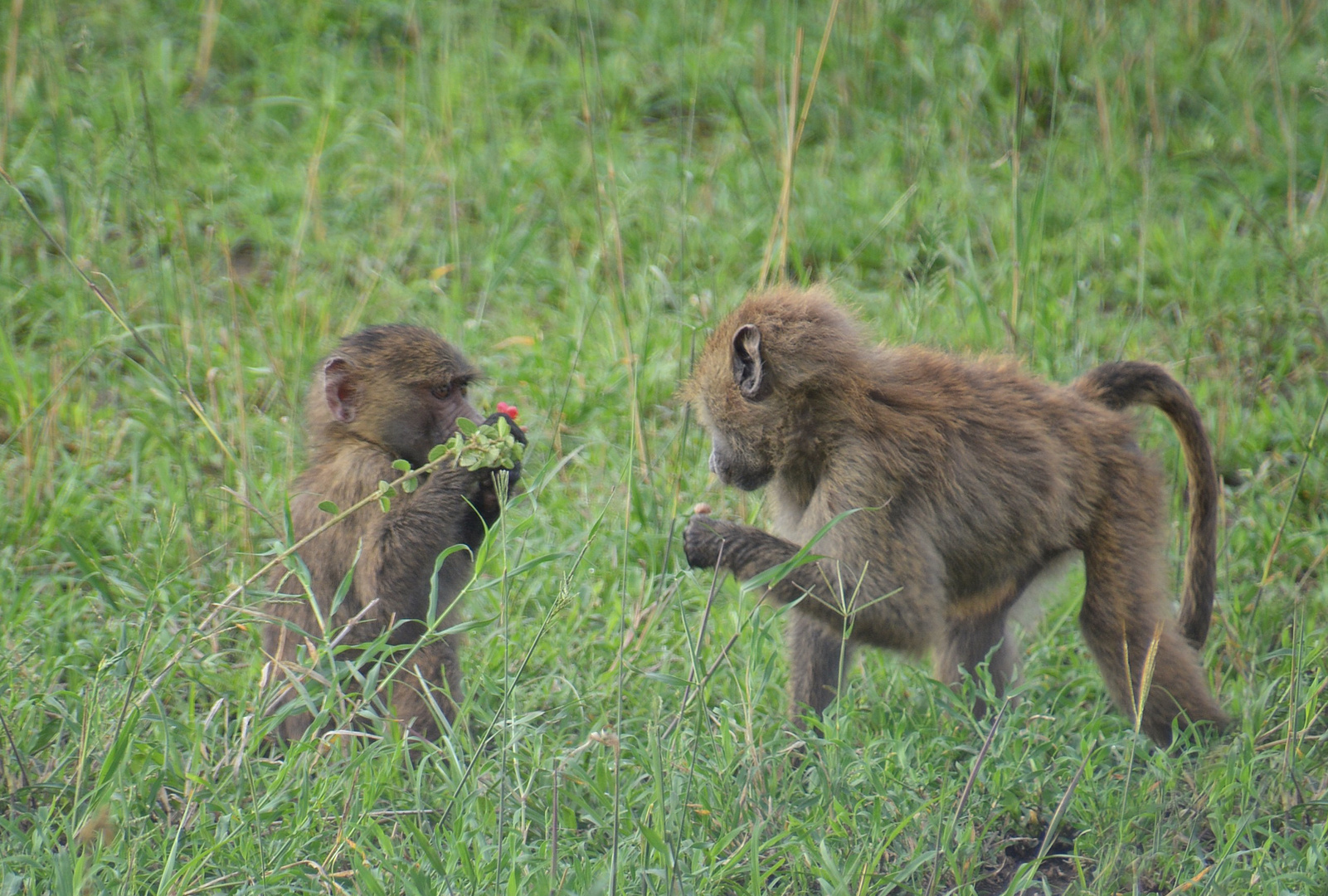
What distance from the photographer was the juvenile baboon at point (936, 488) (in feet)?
11.3

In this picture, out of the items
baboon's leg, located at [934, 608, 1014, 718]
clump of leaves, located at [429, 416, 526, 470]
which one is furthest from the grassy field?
clump of leaves, located at [429, 416, 526, 470]

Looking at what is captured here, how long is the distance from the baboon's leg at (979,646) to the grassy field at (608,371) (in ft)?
0.46

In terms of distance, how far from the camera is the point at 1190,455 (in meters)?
3.85

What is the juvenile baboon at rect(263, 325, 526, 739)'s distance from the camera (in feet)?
11.6

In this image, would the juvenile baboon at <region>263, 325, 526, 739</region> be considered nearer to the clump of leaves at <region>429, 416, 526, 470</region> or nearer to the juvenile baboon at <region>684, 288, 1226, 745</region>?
the clump of leaves at <region>429, 416, 526, 470</region>

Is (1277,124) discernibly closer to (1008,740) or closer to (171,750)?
(1008,740)


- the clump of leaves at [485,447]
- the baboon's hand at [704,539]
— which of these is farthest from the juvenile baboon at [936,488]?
the clump of leaves at [485,447]

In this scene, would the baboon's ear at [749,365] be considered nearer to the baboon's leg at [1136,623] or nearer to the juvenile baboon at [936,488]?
the juvenile baboon at [936,488]

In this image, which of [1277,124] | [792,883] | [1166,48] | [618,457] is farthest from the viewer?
[1166,48]

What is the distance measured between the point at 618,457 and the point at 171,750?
2.28m

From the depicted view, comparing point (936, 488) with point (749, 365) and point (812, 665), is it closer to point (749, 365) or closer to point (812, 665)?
point (749, 365)

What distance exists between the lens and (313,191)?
5820mm

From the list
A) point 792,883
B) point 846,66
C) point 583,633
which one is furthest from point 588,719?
point 846,66

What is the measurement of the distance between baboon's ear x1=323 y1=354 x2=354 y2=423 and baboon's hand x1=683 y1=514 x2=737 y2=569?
1111mm
